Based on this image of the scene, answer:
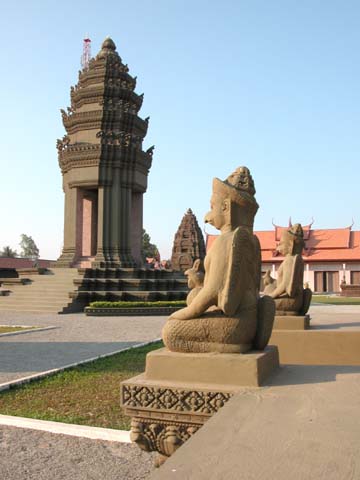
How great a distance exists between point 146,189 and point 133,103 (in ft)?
15.0

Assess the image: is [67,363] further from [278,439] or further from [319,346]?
[278,439]

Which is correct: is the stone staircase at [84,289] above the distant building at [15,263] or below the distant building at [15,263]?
below

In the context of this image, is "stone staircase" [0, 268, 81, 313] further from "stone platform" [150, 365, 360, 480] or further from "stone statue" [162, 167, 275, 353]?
"stone platform" [150, 365, 360, 480]

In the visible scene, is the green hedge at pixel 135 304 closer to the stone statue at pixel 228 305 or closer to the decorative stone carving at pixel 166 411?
the stone statue at pixel 228 305

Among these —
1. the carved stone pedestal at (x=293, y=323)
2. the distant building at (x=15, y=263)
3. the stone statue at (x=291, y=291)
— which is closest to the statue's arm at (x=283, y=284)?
the stone statue at (x=291, y=291)

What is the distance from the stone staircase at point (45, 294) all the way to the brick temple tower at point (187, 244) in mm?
24504

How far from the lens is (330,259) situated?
43.8 metres

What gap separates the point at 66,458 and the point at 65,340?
24.0 ft

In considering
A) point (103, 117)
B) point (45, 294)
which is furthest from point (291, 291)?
point (103, 117)

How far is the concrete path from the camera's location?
26.3 ft

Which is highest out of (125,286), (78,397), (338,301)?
(125,286)

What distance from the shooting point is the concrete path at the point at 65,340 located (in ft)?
26.3

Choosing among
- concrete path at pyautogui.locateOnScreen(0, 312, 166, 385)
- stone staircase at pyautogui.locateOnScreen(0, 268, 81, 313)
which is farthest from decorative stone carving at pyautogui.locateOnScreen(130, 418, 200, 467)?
stone staircase at pyautogui.locateOnScreen(0, 268, 81, 313)

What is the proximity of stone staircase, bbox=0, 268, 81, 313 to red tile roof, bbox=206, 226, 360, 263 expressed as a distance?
2462cm
